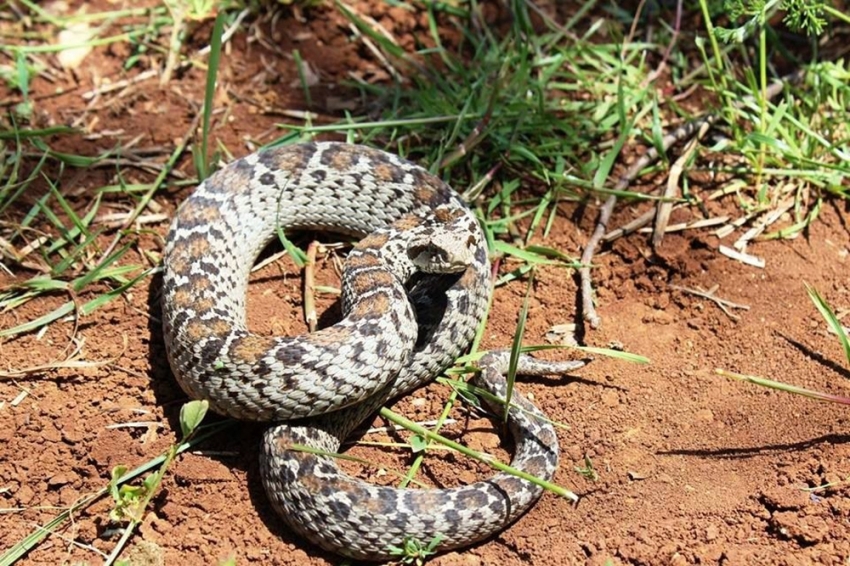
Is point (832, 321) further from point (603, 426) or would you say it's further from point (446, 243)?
point (446, 243)

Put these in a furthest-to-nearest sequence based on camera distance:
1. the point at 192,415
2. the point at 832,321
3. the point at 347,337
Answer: the point at 832,321 → the point at 347,337 → the point at 192,415

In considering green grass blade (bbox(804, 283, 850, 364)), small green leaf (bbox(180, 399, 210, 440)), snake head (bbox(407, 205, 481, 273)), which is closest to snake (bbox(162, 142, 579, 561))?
snake head (bbox(407, 205, 481, 273))

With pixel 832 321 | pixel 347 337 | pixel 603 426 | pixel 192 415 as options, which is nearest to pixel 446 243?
pixel 347 337

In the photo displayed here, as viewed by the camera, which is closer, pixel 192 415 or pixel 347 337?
pixel 192 415

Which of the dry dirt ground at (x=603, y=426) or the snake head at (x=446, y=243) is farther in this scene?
the snake head at (x=446, y=243)

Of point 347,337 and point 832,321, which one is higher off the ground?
point 347,337

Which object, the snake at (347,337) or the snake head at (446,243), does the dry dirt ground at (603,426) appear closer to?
the snake at (347,337)

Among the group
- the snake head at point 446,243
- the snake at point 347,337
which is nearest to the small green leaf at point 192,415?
the snake at point 347,337

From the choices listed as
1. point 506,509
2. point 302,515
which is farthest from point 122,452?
point 506,509
